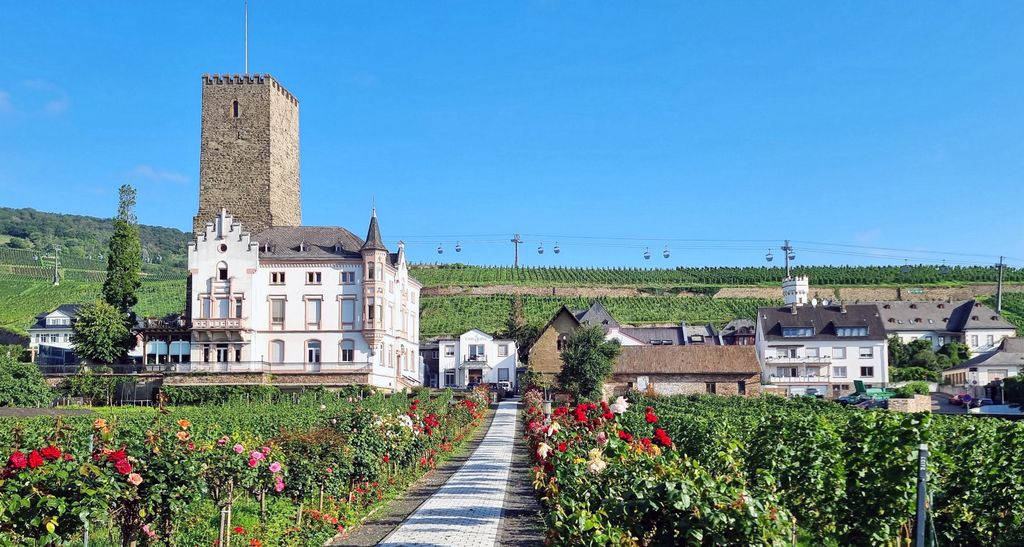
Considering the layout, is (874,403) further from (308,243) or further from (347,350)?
(308,243)

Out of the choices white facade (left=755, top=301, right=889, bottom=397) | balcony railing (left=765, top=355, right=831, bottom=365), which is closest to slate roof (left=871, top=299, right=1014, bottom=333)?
white facade (left=755, top=301, right=889, bottom=397)

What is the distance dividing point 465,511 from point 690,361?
5266 cm

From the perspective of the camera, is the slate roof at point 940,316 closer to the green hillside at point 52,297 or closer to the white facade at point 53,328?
the green hillside at point 52,297

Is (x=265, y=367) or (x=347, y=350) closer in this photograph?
(x=265, y=367)

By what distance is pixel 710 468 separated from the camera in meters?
16.0

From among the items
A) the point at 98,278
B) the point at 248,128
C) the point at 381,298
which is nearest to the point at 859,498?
the point at 381,298

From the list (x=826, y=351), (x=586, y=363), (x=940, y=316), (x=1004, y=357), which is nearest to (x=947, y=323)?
(x=940, y=316)

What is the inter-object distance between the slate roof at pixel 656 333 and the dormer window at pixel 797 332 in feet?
48.5

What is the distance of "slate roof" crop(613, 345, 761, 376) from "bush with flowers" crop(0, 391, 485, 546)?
153 ft

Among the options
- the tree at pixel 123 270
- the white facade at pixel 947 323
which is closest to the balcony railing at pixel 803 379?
the white facade at pixel 947 323

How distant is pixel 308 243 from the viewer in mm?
68938

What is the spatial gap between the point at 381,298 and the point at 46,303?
3461 inches

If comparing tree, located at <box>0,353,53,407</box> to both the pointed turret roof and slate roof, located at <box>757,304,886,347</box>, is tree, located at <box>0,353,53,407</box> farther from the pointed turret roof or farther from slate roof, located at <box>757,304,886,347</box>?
slate roof, located at <box>757,304,886,347</box>

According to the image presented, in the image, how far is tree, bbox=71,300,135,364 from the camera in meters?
66.5
